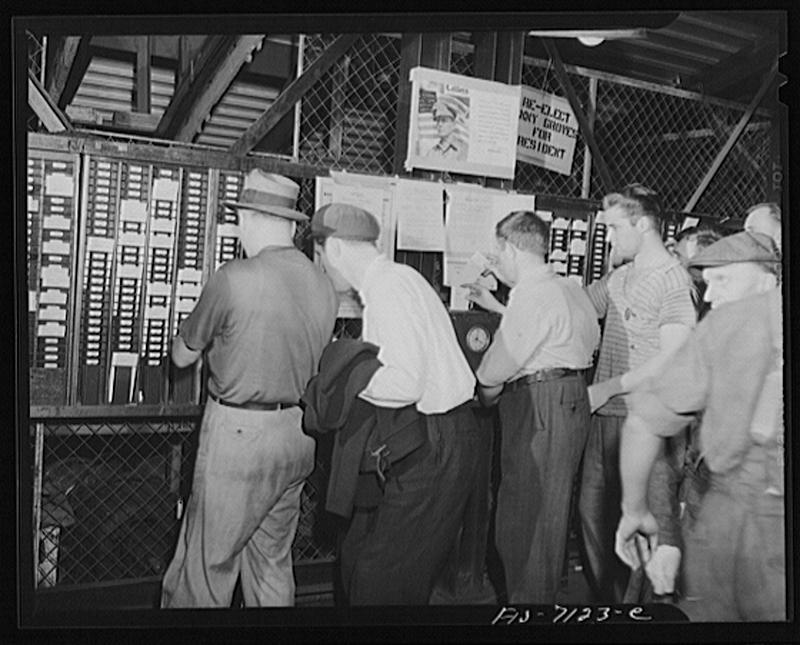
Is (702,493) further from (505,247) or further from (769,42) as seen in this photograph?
(769,42)

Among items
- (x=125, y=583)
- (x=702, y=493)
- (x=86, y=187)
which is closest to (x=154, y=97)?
(x=86, y=187)

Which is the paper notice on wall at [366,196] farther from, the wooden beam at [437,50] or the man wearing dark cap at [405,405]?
the wooden beam at [437,50]

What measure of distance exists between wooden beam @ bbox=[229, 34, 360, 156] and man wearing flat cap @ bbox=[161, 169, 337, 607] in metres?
0.11

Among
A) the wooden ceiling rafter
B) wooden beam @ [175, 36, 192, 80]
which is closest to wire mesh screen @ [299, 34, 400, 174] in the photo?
the wooden ceiling rafter

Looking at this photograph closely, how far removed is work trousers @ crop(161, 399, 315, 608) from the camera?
291cm

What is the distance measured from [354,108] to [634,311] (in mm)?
1092

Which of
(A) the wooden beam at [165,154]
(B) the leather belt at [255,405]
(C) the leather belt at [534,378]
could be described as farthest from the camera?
(C) the leather belt at [534,378]

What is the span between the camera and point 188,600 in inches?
115

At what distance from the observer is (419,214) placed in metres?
3.02

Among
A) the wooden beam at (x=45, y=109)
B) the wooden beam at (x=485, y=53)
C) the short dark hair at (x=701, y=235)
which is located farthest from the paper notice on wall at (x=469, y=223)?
the wooden beam at (x=45, y=109)

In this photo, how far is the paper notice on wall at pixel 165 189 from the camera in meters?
2.88

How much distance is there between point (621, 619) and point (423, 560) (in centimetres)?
66

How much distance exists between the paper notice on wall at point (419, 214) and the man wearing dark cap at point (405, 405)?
86 mm

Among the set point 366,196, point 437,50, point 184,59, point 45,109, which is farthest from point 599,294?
point 45,109
